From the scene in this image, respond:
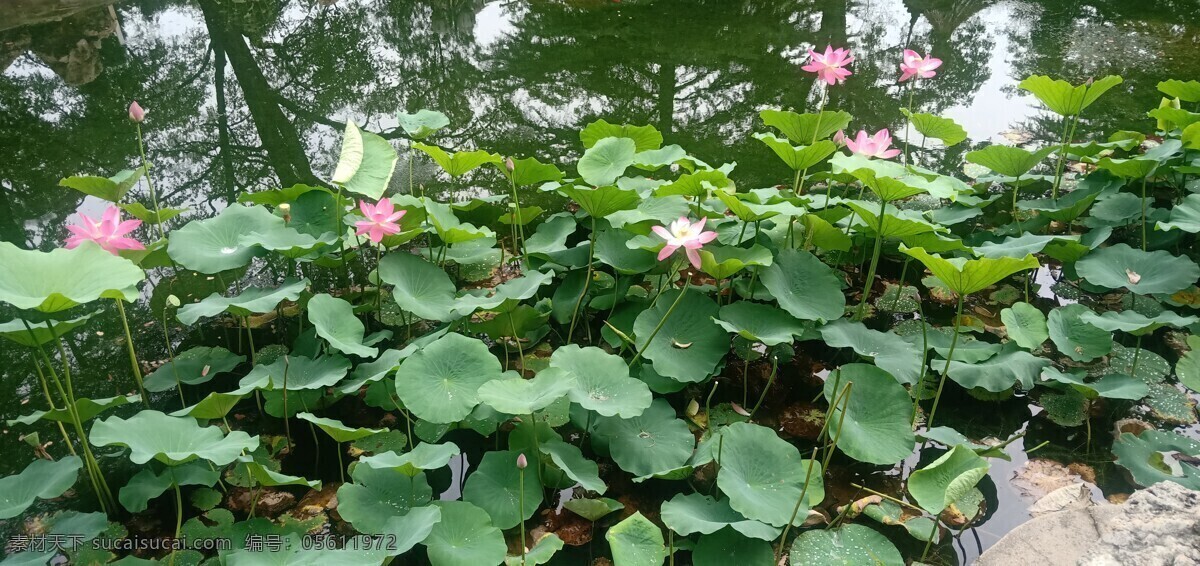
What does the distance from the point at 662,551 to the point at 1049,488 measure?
35.3 inches

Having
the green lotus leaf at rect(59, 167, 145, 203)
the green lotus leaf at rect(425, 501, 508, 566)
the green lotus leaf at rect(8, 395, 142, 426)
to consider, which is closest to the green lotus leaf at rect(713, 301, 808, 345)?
the green lotus leaf at rect(425, 501, 508, 566)

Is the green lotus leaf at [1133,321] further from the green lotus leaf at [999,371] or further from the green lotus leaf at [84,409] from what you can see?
the green lotus leaf at [84,409]

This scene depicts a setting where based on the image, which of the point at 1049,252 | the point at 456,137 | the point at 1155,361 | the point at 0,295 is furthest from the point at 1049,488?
the point at 456,137

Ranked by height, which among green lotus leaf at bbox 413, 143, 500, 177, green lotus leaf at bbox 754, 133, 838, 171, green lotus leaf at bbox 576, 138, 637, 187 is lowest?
green lotus leaf at bbox 754, 133, 838, 171

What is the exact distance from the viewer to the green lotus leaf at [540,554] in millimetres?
1319

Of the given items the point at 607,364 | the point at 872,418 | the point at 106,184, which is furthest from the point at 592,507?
the point at 106,184

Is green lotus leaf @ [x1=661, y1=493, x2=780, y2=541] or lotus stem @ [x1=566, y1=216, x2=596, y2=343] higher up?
lotus stem @ [x1=566, y1=216, x2=596, y2=343]

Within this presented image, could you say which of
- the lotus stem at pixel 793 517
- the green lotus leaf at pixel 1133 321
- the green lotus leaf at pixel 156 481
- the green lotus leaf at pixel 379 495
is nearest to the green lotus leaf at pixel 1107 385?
the green lotus leaf at pixel 1133 321

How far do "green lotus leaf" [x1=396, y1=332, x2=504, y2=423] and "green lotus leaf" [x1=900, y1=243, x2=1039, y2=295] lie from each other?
92 cm

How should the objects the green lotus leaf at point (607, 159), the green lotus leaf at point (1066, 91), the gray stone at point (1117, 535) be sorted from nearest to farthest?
the gray stone at point (1117, 535) < the green lotus leaf at point (607, 159) < the green lotus leaf at point (1066, 91)

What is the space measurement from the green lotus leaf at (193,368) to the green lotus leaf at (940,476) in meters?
1.58

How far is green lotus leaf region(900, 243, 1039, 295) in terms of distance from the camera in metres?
1.48

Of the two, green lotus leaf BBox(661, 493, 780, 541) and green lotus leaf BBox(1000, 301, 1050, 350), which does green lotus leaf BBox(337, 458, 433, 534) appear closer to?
green lotus leaf BBox(661, 493, 780, 541)

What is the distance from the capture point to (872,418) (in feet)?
5.41
